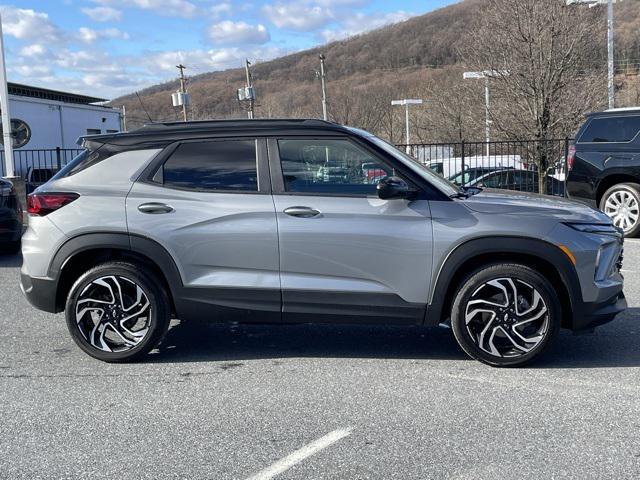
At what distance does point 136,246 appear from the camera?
488 centimetres

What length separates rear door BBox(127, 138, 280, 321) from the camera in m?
4.79

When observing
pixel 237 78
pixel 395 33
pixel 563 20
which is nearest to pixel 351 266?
pixel 563 20

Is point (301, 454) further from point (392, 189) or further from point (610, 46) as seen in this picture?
point (610, 46)

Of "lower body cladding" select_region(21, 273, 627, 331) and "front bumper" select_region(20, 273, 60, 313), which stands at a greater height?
"front bumper" select_region(20, 273, 60, 313)

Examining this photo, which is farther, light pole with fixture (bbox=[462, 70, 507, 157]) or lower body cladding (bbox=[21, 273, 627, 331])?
light pole with fixture (bbox=[462, 70, 507, 157])

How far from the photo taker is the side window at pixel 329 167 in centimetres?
481

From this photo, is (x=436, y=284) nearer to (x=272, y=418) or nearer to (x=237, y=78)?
(x=272, y=418)

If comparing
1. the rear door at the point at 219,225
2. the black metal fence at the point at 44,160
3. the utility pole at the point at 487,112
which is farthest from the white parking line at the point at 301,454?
the utility pole at the point at 487,112

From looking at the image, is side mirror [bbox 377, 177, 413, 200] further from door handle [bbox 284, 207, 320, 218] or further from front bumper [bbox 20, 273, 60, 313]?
front bumper [bbox 20, 273, 60, 313]

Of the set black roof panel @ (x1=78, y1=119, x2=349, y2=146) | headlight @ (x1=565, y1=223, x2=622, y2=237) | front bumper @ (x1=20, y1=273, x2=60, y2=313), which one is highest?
black roof panel @ (x1=78, y1=119, x2=349, y2=146)

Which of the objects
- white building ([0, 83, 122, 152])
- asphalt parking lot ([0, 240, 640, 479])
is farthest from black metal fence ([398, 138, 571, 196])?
white building ([0, 83, 122, 152])

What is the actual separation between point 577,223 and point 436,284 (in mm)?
1069

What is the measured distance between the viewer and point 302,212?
4.74m

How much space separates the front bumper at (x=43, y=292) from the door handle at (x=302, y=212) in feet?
6.15
